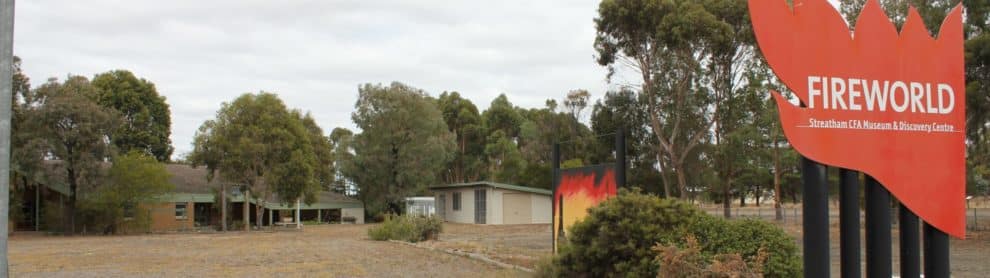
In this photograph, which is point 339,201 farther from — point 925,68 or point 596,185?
point 925,68

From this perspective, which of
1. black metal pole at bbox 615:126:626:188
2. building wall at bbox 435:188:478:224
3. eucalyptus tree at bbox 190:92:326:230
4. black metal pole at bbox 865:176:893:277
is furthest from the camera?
building wall at bbox 435:188:478:224

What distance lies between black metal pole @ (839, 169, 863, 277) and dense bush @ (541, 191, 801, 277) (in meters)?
1.69

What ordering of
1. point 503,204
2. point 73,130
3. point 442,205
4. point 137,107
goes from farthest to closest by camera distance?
1. point 442,205
2. point 137,107
3. point 503,204
4. point 73,130

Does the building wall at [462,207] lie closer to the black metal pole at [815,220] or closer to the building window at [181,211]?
the building window at [181,211]

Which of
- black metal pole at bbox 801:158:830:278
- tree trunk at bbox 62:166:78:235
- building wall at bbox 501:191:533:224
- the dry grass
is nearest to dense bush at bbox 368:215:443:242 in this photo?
the dry grass

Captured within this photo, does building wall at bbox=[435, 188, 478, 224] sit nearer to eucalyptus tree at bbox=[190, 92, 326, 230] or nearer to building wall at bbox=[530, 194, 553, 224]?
building wall at bbox=[530, 194, 553, 224]

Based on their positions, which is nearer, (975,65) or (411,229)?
(975,65)

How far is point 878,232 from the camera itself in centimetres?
636

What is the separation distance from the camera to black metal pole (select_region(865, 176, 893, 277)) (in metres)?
6.33

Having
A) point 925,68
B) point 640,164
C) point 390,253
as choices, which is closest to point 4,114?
point 925,68

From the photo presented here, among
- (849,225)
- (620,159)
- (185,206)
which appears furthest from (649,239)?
(185,206)

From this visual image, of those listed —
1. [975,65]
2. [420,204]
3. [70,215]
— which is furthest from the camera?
[420,204]

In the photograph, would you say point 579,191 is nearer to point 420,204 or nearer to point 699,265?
point 699,265

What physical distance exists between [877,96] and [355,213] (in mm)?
48703
